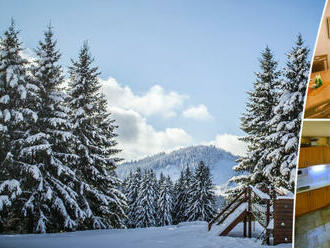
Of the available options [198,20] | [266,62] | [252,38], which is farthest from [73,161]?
[266,62]

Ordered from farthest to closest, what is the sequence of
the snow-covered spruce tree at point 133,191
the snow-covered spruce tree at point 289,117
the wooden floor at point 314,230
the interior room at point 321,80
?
the snow-covered spruce tree at point 133,191, the snow-covered spruce tree at point 289,117, the interior room at point 321,80, the wooden floor at point 314,230

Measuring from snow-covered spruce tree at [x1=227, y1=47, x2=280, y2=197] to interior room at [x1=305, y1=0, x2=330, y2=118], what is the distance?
1184cm

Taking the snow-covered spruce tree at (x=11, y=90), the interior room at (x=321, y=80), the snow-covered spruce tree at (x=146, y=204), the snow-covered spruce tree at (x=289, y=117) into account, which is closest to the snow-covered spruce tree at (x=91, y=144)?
the snow-covered spruce tree at (x=11, y=90)

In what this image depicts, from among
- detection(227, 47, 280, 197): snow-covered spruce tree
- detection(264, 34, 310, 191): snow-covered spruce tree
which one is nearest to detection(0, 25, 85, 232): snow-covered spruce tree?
detection(264, 34, 310, 191): snow-covered spruce tree

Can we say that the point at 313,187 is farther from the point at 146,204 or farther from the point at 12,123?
the point at 146,204

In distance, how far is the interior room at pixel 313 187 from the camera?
2115 mm

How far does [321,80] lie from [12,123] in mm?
8683

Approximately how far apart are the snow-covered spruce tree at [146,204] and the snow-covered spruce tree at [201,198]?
4489 millimetres

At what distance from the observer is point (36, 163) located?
10227mm

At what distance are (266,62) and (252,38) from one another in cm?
837

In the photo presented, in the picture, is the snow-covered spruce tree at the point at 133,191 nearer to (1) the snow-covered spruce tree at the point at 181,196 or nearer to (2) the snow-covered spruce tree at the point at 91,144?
(1) the snow-covered spruce tree at the point at 181,196

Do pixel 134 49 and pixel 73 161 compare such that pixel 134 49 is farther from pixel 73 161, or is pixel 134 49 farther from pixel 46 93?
pixel 73 161

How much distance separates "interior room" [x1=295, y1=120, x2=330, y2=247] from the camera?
2115mm

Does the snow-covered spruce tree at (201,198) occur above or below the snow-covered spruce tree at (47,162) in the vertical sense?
below
